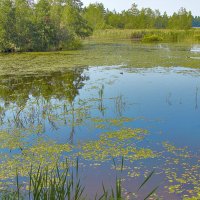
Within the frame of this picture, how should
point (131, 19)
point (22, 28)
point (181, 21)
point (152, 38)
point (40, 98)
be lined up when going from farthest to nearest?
point (131, 19), point (181, 21), point (152, 38), point (22, 28), point (40, 98)

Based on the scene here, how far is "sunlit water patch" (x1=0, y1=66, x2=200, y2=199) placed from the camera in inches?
215

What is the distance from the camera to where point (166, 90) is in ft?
39.1

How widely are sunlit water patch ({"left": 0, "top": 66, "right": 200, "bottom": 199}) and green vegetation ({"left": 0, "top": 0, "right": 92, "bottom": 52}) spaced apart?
14.5 m

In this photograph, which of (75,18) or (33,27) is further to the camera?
(75,18)

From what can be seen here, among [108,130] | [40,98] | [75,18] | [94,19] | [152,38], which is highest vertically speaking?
[94,19]

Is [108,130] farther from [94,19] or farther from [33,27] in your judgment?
[94,19]

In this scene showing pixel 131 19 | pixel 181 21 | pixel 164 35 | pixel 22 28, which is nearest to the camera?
pixel 22 28

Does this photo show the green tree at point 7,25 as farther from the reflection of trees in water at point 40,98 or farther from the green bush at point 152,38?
the green bush at point 152,38

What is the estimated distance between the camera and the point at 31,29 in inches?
1089

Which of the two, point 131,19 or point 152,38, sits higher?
point 131,19

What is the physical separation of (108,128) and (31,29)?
873 inches

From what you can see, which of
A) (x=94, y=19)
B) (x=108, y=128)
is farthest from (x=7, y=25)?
(x=94, y=19)

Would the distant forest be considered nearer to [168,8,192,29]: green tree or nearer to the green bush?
the green bush

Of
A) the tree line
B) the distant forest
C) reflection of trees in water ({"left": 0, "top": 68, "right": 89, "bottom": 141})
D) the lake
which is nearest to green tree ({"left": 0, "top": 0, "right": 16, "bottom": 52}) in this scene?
the distant forest
